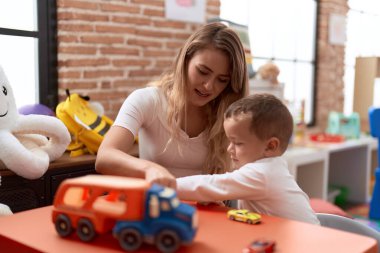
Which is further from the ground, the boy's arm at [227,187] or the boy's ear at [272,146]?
the boy's ear at [272,146]

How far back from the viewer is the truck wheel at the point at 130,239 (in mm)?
817

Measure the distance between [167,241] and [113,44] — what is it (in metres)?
1.98

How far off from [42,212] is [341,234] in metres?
0.69

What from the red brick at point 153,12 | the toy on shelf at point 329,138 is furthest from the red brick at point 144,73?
the toy on shelf at point 329,138

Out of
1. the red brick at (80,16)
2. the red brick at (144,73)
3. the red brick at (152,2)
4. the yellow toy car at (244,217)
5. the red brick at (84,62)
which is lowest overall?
the yellow toy car at (244,217)

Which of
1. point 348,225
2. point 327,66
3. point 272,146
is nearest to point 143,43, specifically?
point 272,146

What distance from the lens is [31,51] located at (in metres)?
2.40

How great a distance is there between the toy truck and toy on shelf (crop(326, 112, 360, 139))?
3.44 meters

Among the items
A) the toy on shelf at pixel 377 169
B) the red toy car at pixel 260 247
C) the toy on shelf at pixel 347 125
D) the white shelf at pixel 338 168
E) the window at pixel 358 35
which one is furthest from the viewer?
the window at pixel 358 35

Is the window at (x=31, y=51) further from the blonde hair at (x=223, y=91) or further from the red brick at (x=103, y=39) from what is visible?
the blonde hair at (x=223, y=91)

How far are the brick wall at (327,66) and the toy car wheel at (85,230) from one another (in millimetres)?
3915

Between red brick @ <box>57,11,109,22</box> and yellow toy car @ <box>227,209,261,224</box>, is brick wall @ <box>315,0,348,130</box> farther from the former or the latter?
yellow toy car @ <box>227,209,261,224</box>

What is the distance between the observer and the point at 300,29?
434 cm

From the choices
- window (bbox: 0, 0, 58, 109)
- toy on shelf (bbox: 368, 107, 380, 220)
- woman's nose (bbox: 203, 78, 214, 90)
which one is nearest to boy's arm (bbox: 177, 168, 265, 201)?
woman's nose (bbox: 203, 78, 214, 90)
